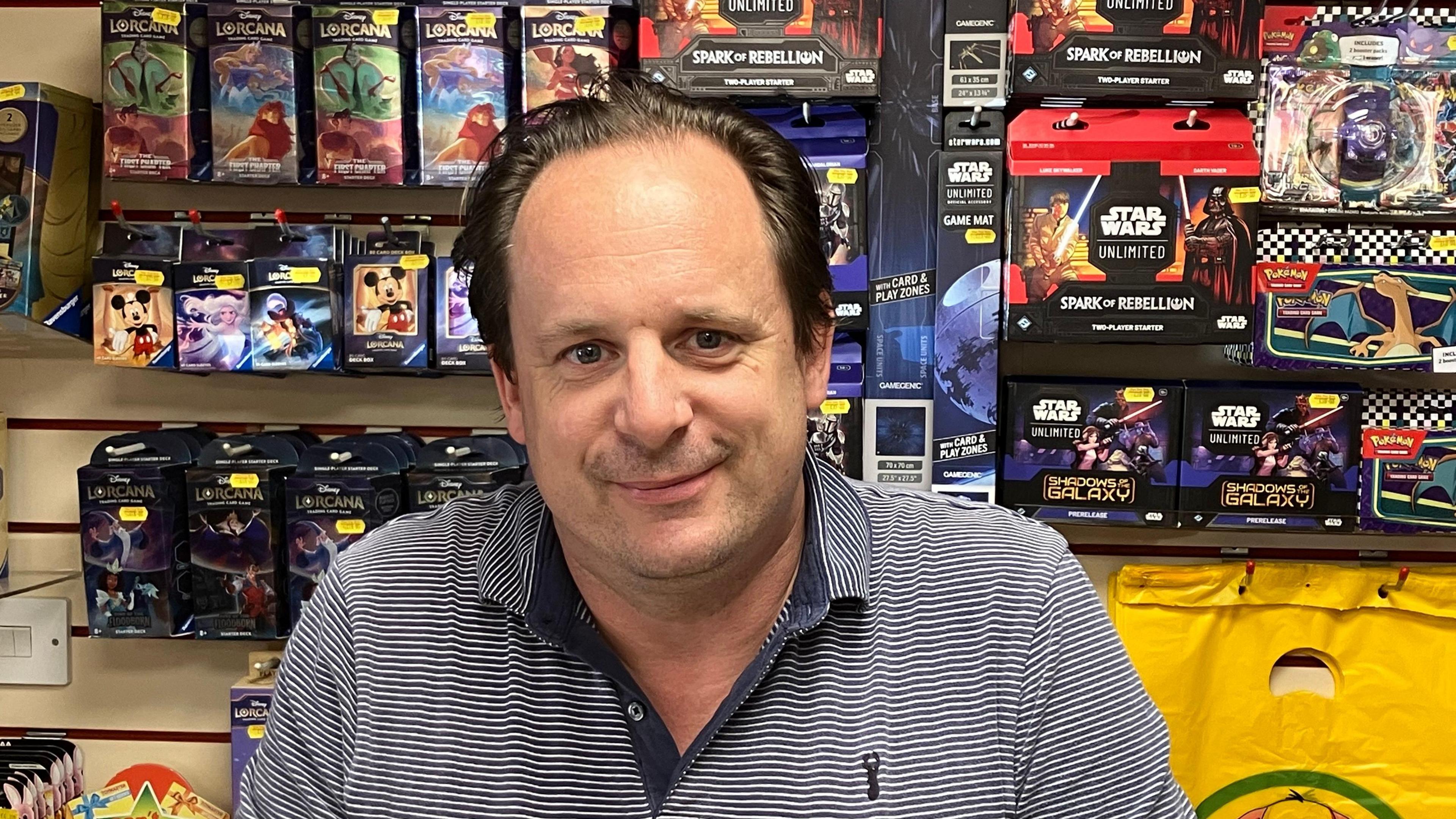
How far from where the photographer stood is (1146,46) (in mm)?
2180

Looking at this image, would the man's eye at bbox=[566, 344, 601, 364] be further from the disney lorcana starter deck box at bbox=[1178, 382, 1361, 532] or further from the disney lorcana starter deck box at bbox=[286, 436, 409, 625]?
the disney lorcana starter deck box at bbox=[1178, 382, 1361, 532]

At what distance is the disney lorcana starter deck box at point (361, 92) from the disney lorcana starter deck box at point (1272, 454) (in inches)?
74.7

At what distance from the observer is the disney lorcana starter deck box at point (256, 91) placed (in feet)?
7.50

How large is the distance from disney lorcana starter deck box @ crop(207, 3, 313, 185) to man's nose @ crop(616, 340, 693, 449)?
1.53 metres

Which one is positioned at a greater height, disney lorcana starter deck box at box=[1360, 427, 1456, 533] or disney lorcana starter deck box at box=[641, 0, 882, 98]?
disney lorcana starter deck box at box=[641, 0, 882, 98]

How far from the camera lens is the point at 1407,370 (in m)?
2.49

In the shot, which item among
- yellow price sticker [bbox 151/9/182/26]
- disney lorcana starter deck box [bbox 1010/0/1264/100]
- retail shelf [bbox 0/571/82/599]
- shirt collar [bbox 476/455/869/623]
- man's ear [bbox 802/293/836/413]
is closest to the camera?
shirt collar [bbox 476/455/869/623]

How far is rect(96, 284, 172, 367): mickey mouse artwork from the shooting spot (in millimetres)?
2336

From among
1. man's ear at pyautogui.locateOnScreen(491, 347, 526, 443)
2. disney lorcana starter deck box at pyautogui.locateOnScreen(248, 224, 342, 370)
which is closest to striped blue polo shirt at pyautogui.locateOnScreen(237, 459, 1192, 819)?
man's ear at pyautogui.locateOnScreen(491, 347, 526, 443)

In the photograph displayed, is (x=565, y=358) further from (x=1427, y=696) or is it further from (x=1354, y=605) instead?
(x=1427, y=696)

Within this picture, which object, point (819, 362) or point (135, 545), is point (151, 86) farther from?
point (819, 362)

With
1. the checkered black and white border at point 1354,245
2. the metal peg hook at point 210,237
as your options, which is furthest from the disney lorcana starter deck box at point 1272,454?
the metal peg hook at point 210,237

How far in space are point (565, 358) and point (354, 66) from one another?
4.69 feet

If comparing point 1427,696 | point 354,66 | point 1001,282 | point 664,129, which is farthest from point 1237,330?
point 354,66
